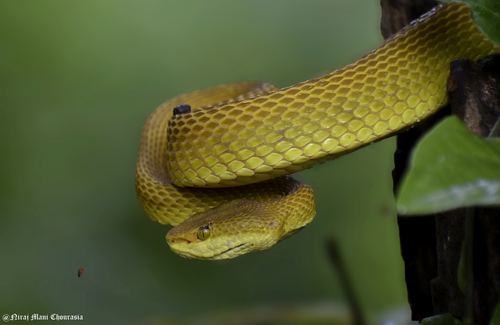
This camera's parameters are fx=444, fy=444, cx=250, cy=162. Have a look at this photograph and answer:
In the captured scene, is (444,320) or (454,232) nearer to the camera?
(444,320)

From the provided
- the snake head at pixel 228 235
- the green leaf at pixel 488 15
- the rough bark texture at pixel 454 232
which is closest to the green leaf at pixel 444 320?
the rough bark texture at pixel 454 232

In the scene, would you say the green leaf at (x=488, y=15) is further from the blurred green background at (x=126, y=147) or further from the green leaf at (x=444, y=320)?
the blurred green background at (x=126, y=147)

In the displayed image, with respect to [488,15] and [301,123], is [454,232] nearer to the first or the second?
[301,123]

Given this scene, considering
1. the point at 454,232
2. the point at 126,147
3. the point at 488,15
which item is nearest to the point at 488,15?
the point at 488,15

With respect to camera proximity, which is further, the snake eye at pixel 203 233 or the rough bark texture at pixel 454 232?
the snake eye at pixel 203 233

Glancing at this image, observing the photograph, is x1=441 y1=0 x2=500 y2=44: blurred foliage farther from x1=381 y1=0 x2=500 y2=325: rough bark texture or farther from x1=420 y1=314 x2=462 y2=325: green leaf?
x1=420 y1=314 x2=462 y2=325: green leaf

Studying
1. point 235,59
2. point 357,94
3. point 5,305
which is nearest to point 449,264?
point 357,94

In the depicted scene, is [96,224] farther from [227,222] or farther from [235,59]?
[227,222]
